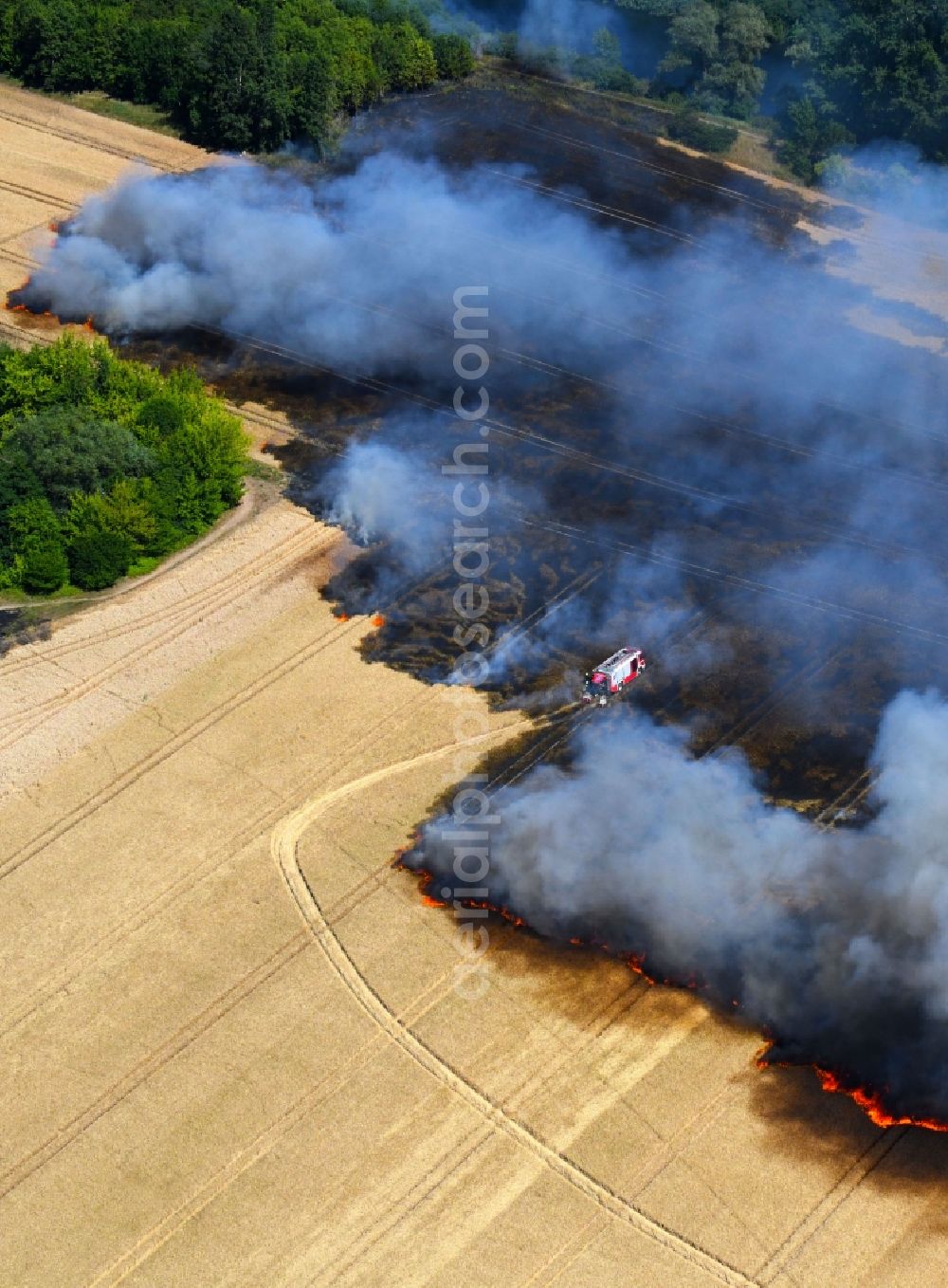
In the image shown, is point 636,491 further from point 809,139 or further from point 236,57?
point 236,57

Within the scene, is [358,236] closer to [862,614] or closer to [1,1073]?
[862,614]

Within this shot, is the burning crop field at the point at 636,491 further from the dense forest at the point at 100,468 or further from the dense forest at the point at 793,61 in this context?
the dense forest at the point at 793,61

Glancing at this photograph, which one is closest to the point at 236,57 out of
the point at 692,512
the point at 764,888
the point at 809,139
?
the point at 809,139

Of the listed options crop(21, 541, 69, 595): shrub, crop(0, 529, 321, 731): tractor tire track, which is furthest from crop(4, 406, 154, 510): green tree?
crop(0, 529, 321, 731): tractor tire track

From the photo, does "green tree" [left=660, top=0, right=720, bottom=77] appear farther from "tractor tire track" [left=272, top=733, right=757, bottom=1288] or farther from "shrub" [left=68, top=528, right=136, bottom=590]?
"tractor tire track" [left=272, top=733, right=757, bottom=1288]

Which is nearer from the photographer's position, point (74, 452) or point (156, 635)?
point (156, 635)

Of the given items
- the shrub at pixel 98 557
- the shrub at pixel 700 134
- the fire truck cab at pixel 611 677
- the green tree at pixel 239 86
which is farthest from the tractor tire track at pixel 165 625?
the shrub at pixel 700 134

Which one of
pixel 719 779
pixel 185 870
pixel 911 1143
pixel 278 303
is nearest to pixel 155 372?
pixel 278 303
